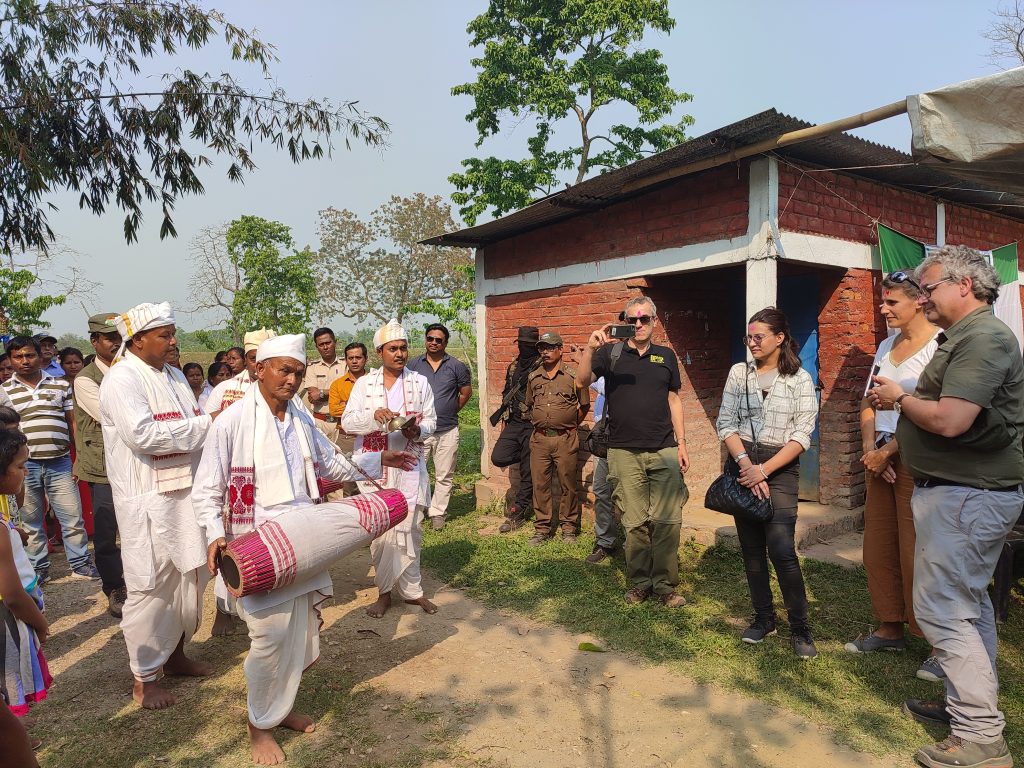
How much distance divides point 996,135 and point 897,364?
1.28 metres

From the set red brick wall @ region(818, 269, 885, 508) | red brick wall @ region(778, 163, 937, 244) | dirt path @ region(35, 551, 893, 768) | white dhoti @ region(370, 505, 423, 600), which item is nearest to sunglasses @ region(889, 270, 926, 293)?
red brick wall @ region(778, 163, 937, 244)

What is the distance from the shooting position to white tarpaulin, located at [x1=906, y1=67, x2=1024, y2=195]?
8.49ft

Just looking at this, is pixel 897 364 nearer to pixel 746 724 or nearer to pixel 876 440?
pixel 876 440

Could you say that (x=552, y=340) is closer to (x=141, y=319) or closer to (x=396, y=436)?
(x=396, y=436)

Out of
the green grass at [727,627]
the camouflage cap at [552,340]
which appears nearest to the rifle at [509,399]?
the camouflage cap at [552,340]

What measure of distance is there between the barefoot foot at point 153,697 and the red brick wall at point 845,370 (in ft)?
17.6

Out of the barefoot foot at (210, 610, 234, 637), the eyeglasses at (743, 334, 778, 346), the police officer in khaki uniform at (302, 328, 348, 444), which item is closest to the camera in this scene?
the eyeglasses at (743, 334, 778, 346)

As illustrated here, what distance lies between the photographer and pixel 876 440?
12.4 ft

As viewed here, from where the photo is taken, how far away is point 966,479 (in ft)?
8.91

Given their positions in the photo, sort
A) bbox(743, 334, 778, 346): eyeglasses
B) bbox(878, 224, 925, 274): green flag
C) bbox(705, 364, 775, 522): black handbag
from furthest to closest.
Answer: bbox(878, 224, 925, 274): green flag, bbox(743, 334, 778, 346): eyeglasses, bbox(705, 364, 775, 522): black handbag

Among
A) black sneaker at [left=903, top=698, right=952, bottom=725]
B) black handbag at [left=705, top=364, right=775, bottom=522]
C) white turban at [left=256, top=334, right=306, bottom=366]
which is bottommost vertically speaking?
black sneaker at [left=903, top=698, right=952, bottom=725]

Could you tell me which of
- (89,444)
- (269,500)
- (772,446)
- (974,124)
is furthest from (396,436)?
(974,124)

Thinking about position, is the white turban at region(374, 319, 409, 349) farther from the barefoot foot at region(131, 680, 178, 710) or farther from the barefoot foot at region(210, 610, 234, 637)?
the barefoot foot at region(131, 680, 178, 710)

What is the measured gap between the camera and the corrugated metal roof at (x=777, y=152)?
4855mm
